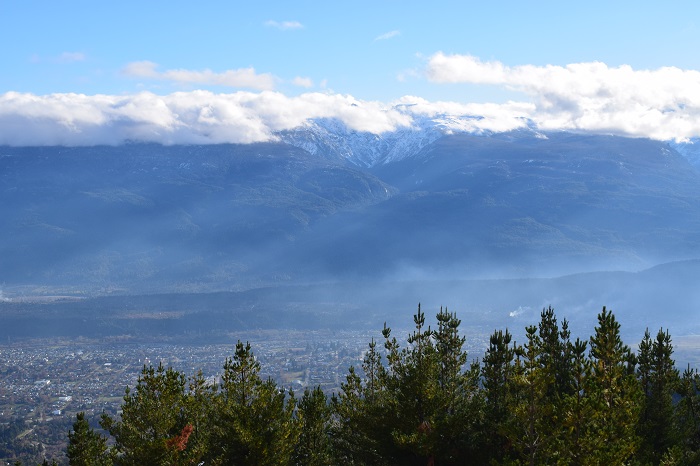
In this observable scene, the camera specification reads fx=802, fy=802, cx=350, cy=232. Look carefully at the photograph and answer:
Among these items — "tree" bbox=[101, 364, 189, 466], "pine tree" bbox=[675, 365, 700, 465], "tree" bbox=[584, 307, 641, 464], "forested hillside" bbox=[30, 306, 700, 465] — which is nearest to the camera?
"tree" bbox=[584, 307, 641, 464]

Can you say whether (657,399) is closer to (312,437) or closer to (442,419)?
(442,419)

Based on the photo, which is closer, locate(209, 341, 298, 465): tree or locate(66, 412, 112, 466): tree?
locate(66, 412, 112, 466): tree

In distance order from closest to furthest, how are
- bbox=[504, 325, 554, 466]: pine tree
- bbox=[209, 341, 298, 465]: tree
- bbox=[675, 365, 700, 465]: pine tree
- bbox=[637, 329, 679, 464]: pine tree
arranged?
1. bbox=[504, 325, 554, 466]: pine tree
2. bbox=[209, 341, 298, 465]: tree
3. bbox=[675, 365, 700, 465]: pine tree
4. bbox=[637, 329, 679, 464]: pine tree

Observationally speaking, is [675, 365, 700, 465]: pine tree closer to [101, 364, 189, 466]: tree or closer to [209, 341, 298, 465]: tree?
[209, 341, 298, 465]: tree

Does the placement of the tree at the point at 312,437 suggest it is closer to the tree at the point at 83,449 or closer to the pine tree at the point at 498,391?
the pine tree at the point at 498,391

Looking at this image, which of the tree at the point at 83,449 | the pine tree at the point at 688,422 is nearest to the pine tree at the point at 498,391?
the pine tree at the point at 688,422

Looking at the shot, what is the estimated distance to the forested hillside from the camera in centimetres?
3008

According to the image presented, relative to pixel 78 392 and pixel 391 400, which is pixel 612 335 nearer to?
pixel 391 400

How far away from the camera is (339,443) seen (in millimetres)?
47750

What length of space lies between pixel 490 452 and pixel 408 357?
6072 mm

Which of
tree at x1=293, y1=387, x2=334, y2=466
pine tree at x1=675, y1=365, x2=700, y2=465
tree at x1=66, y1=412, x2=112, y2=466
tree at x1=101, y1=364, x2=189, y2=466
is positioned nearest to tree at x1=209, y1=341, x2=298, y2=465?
tree at x1=293, y1=387, x2=334, y2=466

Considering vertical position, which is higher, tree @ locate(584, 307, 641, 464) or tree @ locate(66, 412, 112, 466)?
tree @ locate(584, 307, 641, 464)

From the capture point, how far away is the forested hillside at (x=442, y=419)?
30078mm

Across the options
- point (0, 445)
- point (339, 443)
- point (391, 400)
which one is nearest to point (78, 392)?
point (0, 445)
